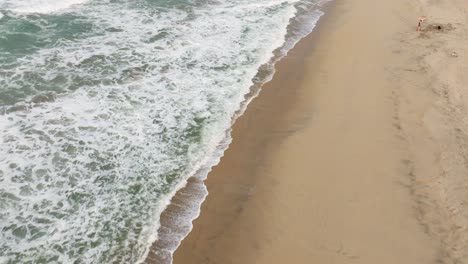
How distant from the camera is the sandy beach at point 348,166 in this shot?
6.74m

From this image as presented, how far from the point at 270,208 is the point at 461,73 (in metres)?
6.46

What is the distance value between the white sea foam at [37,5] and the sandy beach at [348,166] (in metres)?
7.77

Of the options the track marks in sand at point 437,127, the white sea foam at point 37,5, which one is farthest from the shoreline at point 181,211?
the white sea foam at point 37,5

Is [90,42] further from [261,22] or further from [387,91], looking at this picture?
[387,91]

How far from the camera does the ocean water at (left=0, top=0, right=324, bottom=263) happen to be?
712cm

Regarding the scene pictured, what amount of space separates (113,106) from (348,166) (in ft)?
16.4

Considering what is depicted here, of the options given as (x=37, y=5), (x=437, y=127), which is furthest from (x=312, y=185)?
(x=37, y=5)

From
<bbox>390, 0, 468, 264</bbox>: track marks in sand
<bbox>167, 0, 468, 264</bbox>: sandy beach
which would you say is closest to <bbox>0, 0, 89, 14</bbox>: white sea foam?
<bbox>167, 0, 468, 264</bbox>: sandy beach

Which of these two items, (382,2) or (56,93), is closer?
(56,93)

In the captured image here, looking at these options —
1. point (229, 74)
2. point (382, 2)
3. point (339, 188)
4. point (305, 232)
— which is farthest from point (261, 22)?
point (305, 232)

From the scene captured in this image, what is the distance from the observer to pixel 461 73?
1100cm

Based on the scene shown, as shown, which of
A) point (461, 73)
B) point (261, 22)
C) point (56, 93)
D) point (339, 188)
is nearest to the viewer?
point (339, 188)

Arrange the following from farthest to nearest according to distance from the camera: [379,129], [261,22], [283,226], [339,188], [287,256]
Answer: [261,22], [379,129], [339,188], [283,226], [287,256]

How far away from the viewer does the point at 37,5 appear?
49.9ft
